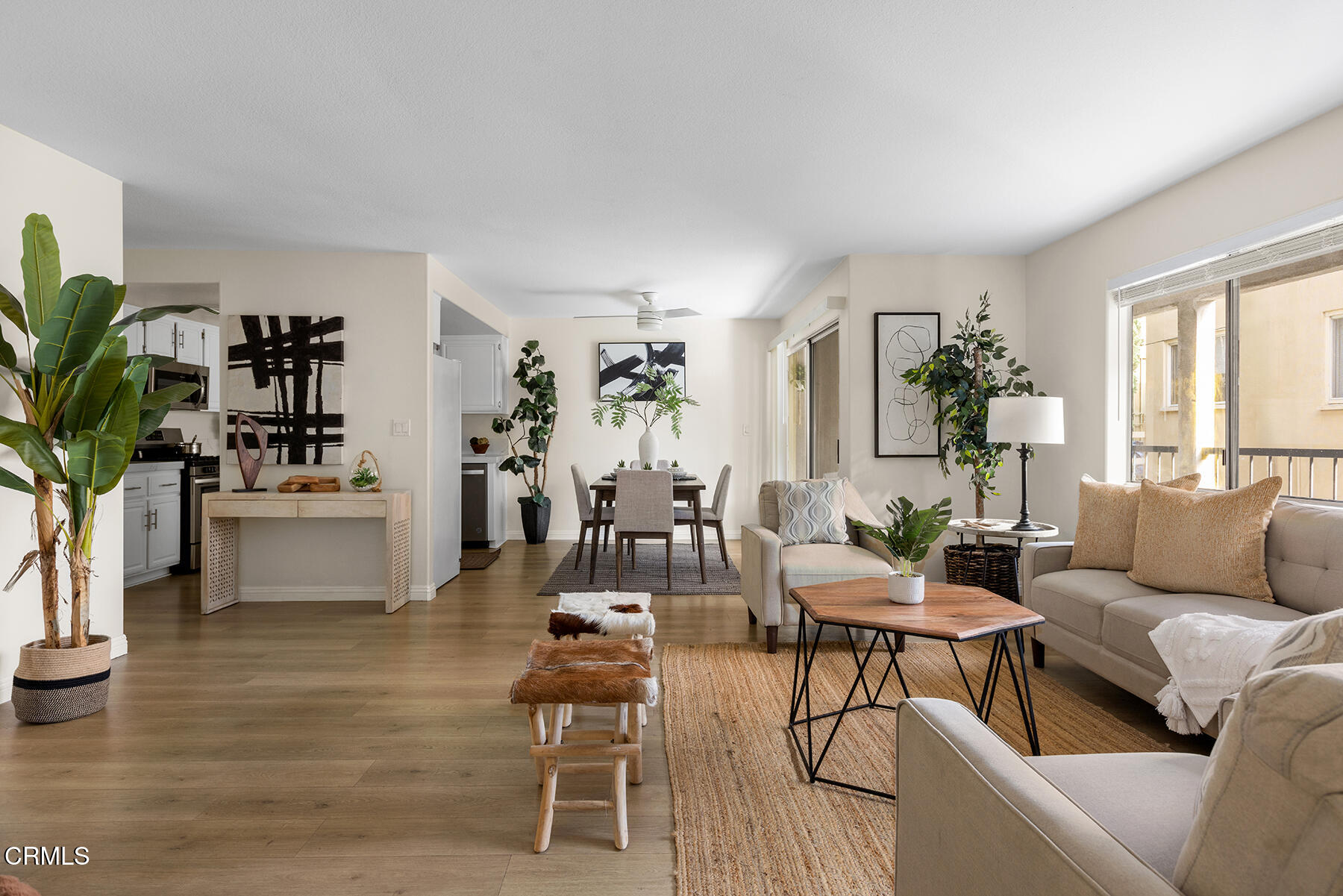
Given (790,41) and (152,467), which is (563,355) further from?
(790,41)

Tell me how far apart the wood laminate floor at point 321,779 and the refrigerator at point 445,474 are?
4.57 feet

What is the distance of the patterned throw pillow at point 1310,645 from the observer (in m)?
0.95

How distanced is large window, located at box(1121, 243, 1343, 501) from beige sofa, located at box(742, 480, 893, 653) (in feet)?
5.46

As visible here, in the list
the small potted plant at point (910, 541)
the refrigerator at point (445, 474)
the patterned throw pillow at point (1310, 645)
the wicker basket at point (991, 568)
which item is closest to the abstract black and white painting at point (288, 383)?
the refrigerator at point (445, 474)

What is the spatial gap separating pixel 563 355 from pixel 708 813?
6290 millimetres

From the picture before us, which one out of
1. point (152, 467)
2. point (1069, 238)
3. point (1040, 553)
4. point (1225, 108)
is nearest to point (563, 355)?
point (152, 467)

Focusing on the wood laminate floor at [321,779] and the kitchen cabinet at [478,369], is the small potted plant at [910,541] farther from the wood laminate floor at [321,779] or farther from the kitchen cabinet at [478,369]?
the kitchen cabinet at [478,369]

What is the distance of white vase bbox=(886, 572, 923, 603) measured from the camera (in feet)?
8.03

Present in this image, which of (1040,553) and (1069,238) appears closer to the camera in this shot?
(1040,553)

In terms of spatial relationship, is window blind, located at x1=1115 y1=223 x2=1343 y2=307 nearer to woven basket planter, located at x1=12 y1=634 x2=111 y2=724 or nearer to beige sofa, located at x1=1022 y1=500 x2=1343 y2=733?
beige sofa, located at x1=1022 y1=500 x2=1343 y2=733

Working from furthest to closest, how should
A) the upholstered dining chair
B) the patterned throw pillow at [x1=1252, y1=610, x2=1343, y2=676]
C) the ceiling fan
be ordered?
the ceiling fan
the upholstered dining chair
the patterned throw pillow at [x1=1252, y1=610, x2=1343, y2=676]

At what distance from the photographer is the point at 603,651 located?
89.6 inches

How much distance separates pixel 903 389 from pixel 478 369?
14.2 feet

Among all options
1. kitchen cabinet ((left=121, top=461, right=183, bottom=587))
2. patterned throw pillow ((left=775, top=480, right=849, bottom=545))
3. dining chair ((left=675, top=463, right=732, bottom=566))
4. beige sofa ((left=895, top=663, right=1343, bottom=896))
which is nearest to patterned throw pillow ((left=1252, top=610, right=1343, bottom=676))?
beige sofa ((left=895, top=663, right=1343, bottom=896))
